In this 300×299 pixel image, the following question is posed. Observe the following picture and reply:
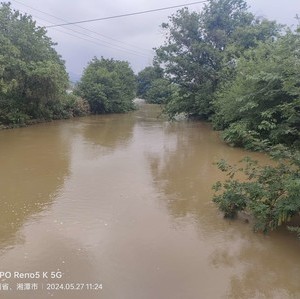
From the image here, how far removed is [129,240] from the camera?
203 inches

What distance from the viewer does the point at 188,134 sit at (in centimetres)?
1803

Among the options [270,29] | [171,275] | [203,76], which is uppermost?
[270,29]

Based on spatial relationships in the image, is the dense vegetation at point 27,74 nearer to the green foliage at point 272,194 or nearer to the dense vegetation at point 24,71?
the dense vegetation at point 24,71

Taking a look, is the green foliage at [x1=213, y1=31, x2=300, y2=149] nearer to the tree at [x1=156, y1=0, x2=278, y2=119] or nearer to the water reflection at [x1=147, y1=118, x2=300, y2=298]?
the water reflection at [x1=147, y1=118, x2=300, y2=298]

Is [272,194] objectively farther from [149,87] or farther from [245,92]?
[149,87]

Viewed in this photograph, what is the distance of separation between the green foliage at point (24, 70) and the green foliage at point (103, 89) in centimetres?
884

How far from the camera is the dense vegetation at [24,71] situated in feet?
55.2

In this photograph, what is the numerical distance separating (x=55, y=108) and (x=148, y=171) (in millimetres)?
15851

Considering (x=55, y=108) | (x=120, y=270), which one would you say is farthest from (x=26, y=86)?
(x=120, y=270)

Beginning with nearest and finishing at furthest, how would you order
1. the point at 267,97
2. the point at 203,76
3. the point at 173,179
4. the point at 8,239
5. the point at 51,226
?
the point at 8,239, the point at 51,226, the point at 173,179, the point at 267,97, the point at 203,76

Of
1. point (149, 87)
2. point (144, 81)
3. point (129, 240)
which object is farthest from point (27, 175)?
point (144, 81)

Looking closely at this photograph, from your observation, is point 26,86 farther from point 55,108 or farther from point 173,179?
point 173,179

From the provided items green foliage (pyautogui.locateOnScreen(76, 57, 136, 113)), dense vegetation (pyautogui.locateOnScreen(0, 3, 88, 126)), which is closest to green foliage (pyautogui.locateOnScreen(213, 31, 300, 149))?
dense vegetation (pyautogui.locateOnScreen(0, 3, 88, 126))

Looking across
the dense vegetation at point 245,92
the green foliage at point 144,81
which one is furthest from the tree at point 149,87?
the dense vegetation at point 245,92
